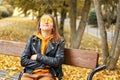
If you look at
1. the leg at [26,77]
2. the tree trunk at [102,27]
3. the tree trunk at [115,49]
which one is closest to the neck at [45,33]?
the leg at [26,77]

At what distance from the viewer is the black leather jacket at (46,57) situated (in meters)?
4.89

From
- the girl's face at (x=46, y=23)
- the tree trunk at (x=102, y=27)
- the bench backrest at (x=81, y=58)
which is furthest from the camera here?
the tree trunk at (x=102, y=27)

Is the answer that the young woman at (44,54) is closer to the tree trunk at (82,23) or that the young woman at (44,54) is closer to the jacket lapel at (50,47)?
the jacket lapel at (50,47)

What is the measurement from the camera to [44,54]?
499 centimetres

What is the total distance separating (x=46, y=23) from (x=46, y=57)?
0.49 m

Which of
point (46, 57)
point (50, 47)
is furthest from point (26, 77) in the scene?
point (50, 47)

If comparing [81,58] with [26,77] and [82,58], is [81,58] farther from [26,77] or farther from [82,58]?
[26,77]

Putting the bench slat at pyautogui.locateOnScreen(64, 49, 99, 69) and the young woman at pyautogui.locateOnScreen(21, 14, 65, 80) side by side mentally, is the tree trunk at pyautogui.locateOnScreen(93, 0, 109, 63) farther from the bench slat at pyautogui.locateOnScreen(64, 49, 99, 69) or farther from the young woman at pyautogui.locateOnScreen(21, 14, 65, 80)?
the young woman at pyautogui.locateOnScreen(21, 14, 65, 80)

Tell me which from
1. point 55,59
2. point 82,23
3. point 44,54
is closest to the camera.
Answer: point 55,59

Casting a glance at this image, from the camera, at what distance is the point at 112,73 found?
8070 millimetres

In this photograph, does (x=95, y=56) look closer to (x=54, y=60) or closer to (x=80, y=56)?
(x=80, y=56)

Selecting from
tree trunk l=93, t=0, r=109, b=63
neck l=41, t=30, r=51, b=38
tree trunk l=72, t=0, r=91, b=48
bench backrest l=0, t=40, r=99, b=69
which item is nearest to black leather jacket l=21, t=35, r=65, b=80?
neck l=41, t=30, r=51, b=38

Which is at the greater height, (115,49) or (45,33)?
(45,33)

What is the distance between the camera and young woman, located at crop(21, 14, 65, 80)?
16.1 feet
